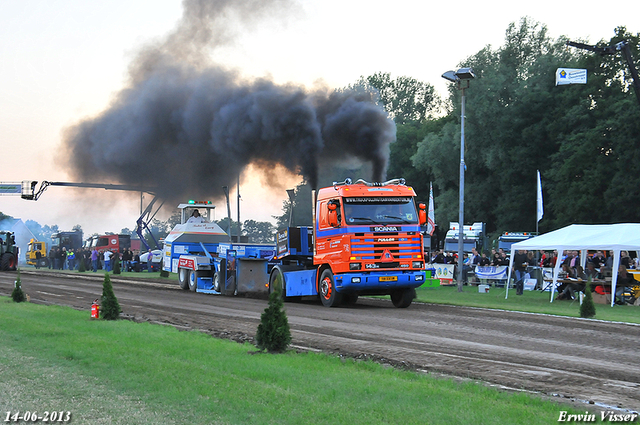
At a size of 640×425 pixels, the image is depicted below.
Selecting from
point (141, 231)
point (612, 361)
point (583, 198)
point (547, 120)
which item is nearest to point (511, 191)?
point (547, 120)

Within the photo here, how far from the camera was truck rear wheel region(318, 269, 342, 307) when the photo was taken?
1934cm

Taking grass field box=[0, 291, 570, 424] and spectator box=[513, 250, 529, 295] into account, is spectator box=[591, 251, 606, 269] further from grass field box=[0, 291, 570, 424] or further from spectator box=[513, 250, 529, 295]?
grass field box=[0, 291, 570, 424]

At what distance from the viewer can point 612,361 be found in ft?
33.5

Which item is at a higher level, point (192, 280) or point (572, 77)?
point (572, 77)

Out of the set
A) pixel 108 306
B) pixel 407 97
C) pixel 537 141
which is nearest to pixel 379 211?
pixel 108 306

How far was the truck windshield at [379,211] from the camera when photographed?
61.2 ft

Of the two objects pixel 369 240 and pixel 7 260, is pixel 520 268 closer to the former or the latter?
pixel 369 240

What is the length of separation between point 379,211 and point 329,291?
278 centimetres

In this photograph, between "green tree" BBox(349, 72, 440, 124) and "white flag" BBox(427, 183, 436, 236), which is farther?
"green tree" BBox(349, 72, 440, 124)

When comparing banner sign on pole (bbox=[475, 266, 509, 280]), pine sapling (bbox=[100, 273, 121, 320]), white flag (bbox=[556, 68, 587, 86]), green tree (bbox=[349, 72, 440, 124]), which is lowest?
pine sapling (bbox=[100, 273, 121, 320])

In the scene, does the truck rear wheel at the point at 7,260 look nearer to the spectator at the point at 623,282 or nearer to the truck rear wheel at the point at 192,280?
the truck rear wheel at the point at 192,280

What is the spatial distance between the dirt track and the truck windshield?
2.48 meters

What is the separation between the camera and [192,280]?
28.4 metres

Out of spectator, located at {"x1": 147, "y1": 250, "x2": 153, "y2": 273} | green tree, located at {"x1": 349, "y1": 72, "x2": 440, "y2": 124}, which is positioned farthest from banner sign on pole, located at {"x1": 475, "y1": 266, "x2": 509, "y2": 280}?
green tree, located at {"x1": 349, "y1": 72, "x2": 440, "y2": 124}
